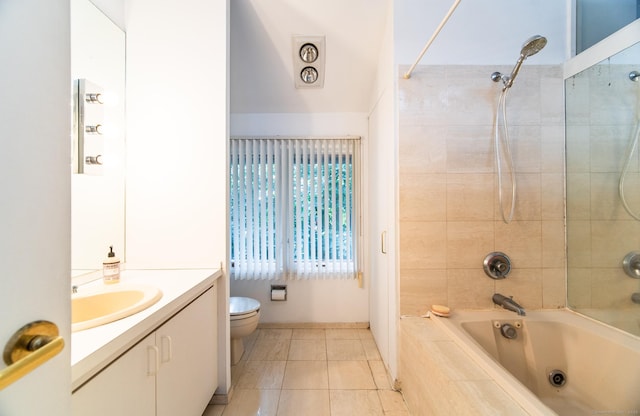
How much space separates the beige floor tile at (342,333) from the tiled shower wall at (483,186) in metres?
1.05

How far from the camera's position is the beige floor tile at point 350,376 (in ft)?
5.44

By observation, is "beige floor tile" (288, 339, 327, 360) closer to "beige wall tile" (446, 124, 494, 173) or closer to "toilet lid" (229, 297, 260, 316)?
"toilet lid" (229, 297, 260, 316)

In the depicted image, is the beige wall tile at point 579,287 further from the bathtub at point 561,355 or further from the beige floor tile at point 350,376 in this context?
the beige floor tile at point 350,376

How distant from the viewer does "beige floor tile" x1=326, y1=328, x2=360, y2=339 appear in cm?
228

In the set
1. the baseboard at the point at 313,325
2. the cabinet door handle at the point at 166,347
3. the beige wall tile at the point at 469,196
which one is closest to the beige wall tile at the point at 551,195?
the beige wall tile at the point at 469,196

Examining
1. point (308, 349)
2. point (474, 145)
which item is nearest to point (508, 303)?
point (474, 145)

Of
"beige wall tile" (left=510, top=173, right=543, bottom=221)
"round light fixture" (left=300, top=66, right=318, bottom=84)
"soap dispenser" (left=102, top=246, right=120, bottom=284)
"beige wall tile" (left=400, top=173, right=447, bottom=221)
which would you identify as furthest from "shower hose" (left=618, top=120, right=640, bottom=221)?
"soap dispenser" (left=102, top=246, right=120, bottom=284)

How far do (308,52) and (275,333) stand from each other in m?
2.48

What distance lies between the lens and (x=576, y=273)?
157cm

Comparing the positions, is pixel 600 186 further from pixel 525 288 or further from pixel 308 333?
pixel 308 333

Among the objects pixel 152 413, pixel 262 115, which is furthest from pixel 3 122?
pixel 262 115

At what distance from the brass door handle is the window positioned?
6.48ft

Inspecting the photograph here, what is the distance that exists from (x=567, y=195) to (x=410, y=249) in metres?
1.08

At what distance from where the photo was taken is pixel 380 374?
1.78 meters
